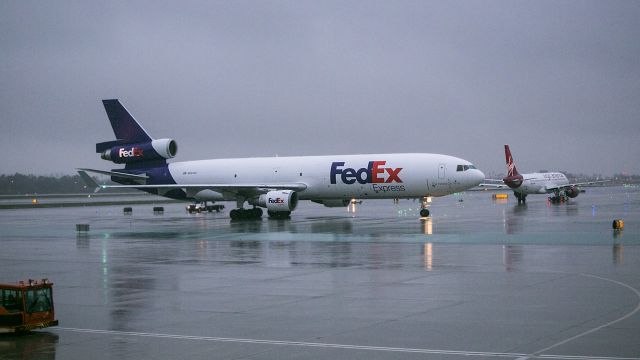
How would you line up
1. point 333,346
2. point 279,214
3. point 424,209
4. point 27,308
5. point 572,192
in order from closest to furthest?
1. point 333,346
2. point 27,308
3. point 424,209
4. point 279,214
5. point 572,192

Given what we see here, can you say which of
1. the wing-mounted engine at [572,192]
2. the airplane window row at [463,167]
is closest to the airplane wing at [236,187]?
the airplane window row at [463,167]

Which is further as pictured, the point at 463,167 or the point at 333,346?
the point at 463,167

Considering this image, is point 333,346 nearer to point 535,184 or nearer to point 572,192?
point 535,184

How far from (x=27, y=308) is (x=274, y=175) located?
1635 inches

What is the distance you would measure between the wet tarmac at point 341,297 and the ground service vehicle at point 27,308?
32cm

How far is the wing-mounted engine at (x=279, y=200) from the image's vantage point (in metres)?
50.6

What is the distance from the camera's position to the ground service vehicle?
13.8m

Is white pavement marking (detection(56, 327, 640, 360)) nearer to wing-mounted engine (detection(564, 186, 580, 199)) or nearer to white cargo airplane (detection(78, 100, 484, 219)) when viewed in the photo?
white cargo airplane (detection(78, 100, 484, 219))

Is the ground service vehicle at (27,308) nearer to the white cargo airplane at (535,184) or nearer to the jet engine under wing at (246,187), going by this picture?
the jet engine under wing at (246,187)

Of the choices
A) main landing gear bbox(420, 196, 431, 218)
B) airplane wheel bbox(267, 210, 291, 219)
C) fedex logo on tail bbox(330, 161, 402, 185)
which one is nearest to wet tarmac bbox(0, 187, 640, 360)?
fedex logo on tail bbox(330, 161, 402, 185)

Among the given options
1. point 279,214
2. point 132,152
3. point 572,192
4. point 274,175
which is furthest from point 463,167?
point 572,192

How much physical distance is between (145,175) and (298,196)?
12.9 m

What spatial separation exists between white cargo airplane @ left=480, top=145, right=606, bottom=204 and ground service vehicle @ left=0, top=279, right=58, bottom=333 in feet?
241

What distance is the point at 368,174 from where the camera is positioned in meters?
51.0
